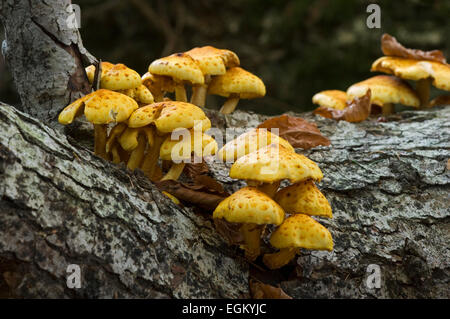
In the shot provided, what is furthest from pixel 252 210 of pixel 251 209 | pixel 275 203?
pixel 275 203

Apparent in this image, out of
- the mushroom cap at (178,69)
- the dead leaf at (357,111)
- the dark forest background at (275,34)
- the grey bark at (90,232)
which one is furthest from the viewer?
the dark forest background at (275,34)

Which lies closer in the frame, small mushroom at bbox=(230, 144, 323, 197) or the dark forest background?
small mushroom at bbox=(230, 144, 323, 197)

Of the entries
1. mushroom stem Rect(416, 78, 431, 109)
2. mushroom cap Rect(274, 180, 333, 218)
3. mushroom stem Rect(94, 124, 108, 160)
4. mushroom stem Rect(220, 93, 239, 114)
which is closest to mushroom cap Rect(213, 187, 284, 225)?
mushroom cap Rect(274, 180, 333, 218)

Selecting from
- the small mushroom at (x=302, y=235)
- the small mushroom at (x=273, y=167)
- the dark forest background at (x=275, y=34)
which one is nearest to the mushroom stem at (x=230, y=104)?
the small mushroom at (x=273, y=167)

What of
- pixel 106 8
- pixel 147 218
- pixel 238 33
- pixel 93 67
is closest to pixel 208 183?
pixel 147 218

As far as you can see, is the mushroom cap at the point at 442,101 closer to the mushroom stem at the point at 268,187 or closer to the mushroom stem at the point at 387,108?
the mushroom stem at the point at 387,108

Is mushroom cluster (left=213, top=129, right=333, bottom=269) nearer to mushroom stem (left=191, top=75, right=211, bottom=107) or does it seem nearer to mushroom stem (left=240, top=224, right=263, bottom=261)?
mushroom stem (left=240, top=224, right=263, bottom=261)

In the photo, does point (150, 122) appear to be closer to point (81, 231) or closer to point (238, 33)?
point (81, 231)
